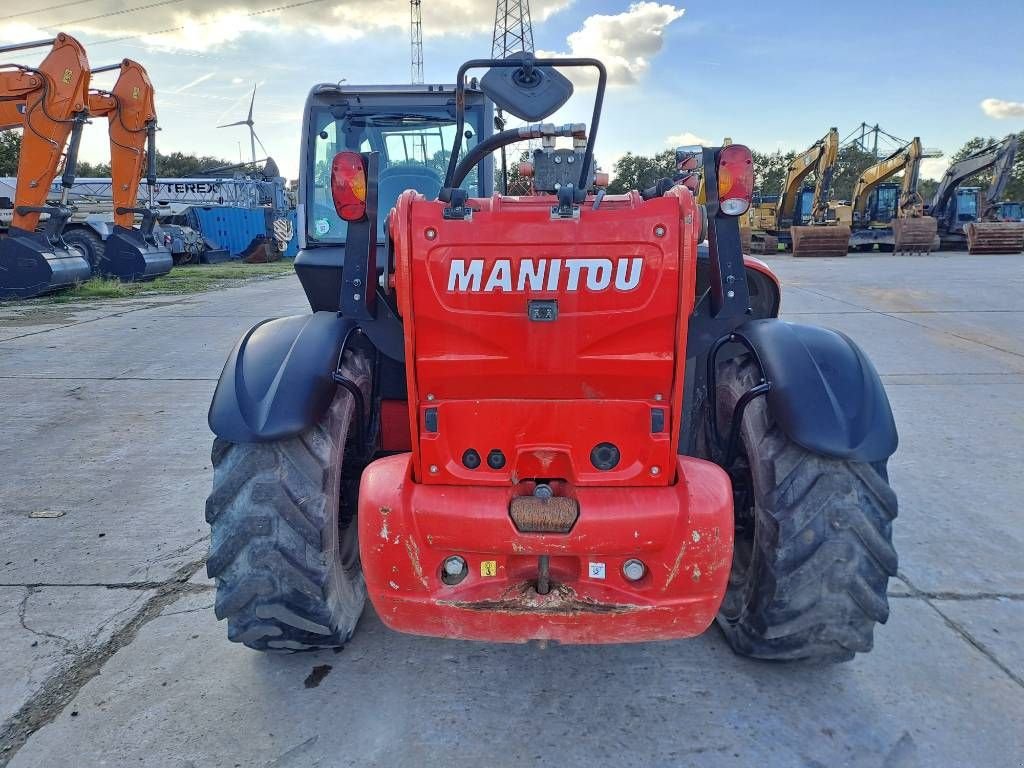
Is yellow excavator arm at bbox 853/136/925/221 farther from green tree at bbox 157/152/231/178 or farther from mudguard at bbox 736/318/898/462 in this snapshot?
green tree at bbox 157/152/231/178

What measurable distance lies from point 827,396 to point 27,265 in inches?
527

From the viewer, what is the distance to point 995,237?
Answer: 22.8m

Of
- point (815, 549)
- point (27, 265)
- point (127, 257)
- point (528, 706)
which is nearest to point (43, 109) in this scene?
point (27, 265)

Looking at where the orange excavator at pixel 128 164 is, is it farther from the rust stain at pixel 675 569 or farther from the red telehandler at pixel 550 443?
the rust stain at pixel 675 569

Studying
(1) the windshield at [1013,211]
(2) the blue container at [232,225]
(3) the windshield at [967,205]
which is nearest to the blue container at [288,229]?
(2) the blue container at [232,225]

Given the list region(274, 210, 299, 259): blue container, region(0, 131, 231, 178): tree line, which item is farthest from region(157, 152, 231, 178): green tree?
region(274, 210, 299, 259): blue container

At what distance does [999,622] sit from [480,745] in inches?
76.0

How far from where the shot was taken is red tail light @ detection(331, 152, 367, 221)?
7.16ft

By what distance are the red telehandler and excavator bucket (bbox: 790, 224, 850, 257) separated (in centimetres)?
2350

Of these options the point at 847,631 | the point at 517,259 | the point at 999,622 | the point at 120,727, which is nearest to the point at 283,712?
the point at 120,727

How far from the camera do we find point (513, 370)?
1.99 m

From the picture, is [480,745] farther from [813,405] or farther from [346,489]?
[813,405]

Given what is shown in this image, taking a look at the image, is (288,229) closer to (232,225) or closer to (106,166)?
(232,225)

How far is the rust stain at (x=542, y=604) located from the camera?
203cm
